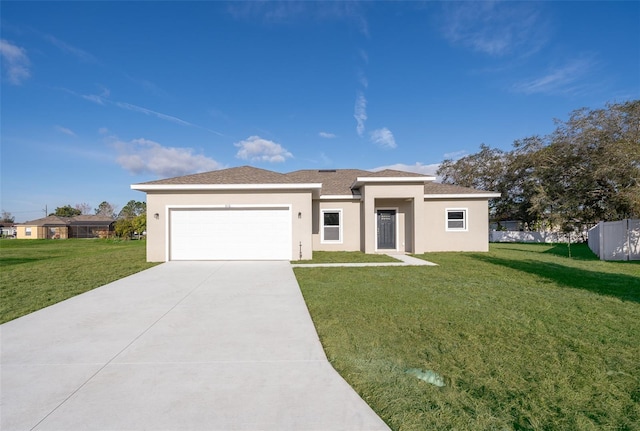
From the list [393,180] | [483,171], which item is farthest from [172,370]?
[483,171]

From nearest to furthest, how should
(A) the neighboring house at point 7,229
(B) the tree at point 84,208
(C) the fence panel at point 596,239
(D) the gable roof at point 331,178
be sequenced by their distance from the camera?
(C) the fence panel at point 596,239 → (D) the gable roof at point 331,178 → (A) the neighboring house at point 7,229 → (B) the tree at point 84,208

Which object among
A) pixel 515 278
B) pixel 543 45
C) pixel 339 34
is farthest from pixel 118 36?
pixel 543 45

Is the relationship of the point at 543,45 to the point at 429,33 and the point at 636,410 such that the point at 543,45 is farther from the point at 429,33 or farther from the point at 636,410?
the point at 636,410

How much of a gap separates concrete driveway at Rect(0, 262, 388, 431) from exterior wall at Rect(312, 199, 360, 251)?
28.8ft

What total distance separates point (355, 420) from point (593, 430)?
1.73 m

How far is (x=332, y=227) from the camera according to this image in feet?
48.0

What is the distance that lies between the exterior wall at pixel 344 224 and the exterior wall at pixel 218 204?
2583mm

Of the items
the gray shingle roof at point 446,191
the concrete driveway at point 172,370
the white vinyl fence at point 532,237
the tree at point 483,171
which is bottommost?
the concrete driveway at point 172,370

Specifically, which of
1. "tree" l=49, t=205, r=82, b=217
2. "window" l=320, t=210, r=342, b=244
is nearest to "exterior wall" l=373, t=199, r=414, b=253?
"window" l=320, t=210, r=342, b=244

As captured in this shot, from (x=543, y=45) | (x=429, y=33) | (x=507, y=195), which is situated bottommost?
(x=507, y=195)

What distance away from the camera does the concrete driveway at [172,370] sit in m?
2.36

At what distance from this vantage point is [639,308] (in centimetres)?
522

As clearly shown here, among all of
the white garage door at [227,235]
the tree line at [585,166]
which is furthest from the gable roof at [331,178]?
the tree line at [585,166]

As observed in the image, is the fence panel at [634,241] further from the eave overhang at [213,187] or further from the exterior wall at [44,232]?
the exterior wall at [44,232]
